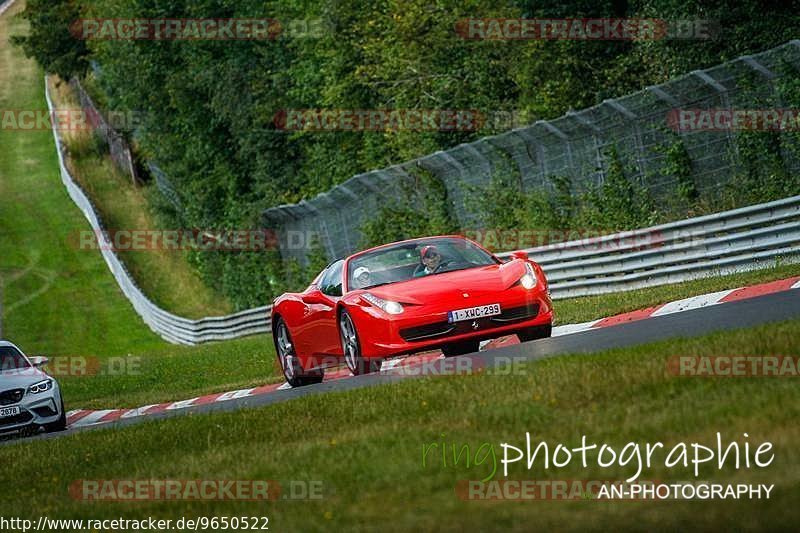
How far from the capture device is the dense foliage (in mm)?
28156

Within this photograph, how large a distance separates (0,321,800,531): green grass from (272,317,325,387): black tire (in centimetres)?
450

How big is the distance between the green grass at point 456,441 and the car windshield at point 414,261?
3570 millimetres

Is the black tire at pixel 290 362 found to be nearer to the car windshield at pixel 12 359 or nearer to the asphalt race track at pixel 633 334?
the asphalt race track at pixel 633 334

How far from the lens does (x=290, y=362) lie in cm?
1695

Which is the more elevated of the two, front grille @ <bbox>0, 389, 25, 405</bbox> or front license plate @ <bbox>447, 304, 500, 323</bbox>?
front license plate @ <bbox>447, 304, 500, 323</bbox>

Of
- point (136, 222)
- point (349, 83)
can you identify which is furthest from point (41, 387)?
point (136, 222)

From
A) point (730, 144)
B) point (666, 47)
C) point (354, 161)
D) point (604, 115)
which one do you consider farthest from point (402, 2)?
point (730, 144)

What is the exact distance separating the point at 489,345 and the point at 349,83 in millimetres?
25498

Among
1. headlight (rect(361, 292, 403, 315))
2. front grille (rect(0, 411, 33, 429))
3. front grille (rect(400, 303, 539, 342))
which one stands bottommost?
front grille (rect(0, 411, 33, 429))

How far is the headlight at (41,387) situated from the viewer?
18.1 m

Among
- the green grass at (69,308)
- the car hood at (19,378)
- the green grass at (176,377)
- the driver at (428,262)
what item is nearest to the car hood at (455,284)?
the driver at (428,262)

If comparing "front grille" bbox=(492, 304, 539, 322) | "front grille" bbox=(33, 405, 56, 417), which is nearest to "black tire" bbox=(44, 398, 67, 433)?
"front grille" bbox=(33, 405, 56, 417)

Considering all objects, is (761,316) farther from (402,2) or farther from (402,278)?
(402,2)

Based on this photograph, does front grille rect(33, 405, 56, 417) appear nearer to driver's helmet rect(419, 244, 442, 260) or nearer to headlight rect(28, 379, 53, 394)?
headlight rect(28, 379, 53, 394)
